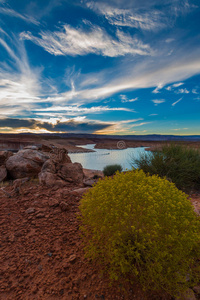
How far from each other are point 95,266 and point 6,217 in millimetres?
2688

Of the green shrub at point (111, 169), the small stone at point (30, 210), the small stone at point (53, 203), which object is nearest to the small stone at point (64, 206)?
the small stone at point (53, 203)

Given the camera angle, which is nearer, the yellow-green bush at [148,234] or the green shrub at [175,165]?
the yellow-green bush at [148,234]

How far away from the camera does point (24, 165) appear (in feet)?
29.4

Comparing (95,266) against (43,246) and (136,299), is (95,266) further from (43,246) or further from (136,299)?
(43,246)

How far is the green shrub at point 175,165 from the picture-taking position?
26.0 ft

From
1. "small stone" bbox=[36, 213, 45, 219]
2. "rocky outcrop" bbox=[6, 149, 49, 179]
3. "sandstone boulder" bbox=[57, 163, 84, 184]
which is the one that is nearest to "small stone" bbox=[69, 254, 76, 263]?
"small stone" bbox=[36, 213, 45, 219]

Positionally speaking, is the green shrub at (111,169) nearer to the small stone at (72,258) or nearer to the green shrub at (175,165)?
the green shrub at (175,165)

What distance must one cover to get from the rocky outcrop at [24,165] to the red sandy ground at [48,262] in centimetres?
450

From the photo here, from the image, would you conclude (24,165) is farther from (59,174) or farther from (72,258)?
(72,258)

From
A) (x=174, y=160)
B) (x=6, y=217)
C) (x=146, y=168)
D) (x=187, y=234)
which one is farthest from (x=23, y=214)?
(x=174, y=160)

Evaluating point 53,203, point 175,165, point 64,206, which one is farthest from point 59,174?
point 175,165

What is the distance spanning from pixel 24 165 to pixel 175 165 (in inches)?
295

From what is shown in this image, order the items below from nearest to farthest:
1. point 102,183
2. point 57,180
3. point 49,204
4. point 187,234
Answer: point 187,234
point 102,183
point 49,204
point 57,180

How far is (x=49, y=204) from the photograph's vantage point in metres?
4.75
